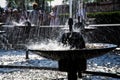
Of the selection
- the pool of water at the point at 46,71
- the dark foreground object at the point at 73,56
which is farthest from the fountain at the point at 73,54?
the pool of water at the point at 46,71

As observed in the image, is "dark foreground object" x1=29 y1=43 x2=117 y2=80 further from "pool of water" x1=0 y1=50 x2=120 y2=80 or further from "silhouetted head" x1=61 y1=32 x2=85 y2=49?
"pool of water" x1=0 y1=50 x2=120 y2=80

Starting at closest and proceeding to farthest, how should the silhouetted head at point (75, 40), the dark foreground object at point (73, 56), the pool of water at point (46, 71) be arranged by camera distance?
the dark foreground object at point (73, 56), the silhouetted head at point (75, 40), the pool of water at point (46, 71)

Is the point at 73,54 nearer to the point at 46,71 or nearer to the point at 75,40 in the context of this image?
the point at 75,40

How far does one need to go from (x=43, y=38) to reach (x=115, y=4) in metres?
13.0

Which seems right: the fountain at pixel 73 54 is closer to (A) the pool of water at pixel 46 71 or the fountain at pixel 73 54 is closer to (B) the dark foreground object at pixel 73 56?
(B) the dark foreground object at pixel 73 56

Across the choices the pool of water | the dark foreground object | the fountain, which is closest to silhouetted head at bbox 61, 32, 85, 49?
the fountain

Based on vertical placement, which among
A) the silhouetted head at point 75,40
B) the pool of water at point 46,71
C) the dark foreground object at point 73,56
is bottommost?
the pool of water at point 46,71

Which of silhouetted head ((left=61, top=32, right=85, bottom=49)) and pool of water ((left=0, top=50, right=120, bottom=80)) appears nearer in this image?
silhouetted head ((left=61, top=32, right=85, bottom=49))

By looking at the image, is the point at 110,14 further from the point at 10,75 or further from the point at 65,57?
the point at 65,57

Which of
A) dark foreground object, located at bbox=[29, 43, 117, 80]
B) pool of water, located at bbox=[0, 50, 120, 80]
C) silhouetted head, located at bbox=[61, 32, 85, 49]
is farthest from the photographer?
pool of water, located at bbox=[0, 50, 120, 80]

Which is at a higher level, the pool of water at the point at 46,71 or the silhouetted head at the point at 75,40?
the silhouetted head at the point at 75,40

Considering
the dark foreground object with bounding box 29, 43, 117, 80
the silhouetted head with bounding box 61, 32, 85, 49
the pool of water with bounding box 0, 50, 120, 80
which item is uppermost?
the silhouetted head with bounding box 61, 32, 85, 49

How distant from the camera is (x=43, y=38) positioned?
48.9 ft

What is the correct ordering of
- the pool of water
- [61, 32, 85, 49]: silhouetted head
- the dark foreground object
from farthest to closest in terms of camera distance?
the pool of water, [61, 32, 85, 49]: silhouetted head, the dark foreground object
